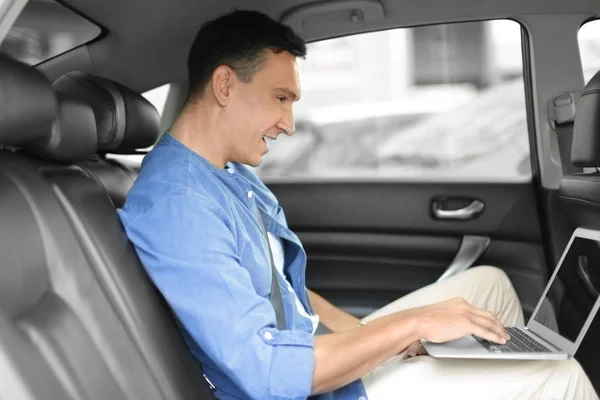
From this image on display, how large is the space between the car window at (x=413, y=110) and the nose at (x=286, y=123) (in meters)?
0.89

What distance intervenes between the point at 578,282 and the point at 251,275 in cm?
101

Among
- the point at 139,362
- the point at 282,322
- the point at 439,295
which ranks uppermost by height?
the point at 139,362

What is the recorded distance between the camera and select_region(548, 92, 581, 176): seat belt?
262 cm

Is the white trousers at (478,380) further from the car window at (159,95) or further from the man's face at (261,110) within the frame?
the car window at (159,95)

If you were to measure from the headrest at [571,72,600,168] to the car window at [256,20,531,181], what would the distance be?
1.99 ft

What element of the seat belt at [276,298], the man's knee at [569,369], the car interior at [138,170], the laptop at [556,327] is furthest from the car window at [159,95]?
the man's knee at [569,369]

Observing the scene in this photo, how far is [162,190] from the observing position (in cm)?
165

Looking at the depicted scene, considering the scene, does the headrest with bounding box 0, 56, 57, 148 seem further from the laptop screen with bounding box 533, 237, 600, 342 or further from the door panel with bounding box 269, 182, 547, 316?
the door panel with bounding box 269, 182, 547, 316

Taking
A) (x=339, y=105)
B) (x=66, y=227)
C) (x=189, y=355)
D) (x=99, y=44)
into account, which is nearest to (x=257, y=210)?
(x=189, y=355)

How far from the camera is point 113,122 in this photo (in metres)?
1.88

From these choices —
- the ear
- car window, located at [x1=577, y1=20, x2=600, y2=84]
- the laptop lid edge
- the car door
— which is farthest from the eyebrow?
car window, located at [x1=577, y1=20, x2=600, y2=84]

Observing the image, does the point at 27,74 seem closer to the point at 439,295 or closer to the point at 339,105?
the point at 439,295

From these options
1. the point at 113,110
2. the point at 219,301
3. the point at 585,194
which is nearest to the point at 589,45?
the point at 585,194

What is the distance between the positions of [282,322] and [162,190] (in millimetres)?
391
